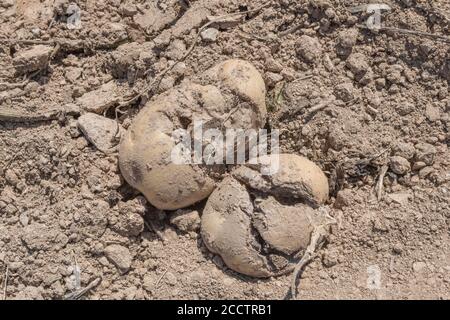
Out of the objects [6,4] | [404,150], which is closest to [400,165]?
[404,150]

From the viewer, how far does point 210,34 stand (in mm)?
2602

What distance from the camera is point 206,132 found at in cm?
241

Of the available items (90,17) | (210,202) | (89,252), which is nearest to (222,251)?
(210,202)

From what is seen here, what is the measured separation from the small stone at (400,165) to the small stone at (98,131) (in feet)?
3.90

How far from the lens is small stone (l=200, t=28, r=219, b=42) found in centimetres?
260

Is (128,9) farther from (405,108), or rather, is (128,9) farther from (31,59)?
(405,108)

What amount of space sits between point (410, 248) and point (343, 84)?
747 millimetres

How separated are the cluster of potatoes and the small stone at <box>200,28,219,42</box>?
20 cm

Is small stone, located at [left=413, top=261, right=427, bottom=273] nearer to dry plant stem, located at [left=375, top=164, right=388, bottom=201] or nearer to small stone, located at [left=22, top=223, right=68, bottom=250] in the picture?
dry plant stem, located at [left=375, top=164, right=388, bottom=201]

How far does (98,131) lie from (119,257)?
21.3 inches

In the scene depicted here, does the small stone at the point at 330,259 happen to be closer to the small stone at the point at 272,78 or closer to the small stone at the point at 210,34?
the small stone at the point at 272,78

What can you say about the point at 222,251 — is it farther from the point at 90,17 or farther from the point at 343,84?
the point at 90,17

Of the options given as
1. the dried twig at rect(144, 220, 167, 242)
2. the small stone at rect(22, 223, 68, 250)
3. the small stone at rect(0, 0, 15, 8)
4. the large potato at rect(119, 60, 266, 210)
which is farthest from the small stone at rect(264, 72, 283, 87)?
the small stone at rect(0, 0, 15, 8)

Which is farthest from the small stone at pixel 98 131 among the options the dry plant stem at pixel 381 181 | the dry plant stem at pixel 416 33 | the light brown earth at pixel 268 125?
the dry plant stem at pixel 416 33
